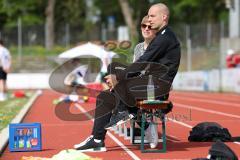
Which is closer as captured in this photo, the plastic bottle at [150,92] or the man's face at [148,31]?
the plastic bottle at [150,92]

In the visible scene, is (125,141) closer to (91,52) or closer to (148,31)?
(148,31)

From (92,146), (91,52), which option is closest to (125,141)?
(92,146)

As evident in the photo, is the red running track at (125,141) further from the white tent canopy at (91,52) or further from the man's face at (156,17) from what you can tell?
the white tent canopy at (91,52)

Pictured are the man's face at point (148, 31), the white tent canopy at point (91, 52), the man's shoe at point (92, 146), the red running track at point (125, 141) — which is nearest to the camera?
the red running track at point (125, 141)

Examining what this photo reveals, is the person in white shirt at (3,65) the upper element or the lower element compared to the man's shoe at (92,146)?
upper

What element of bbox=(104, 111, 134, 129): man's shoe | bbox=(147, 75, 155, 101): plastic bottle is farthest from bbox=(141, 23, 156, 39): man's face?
bbox=(104, 111, 134, 129): man's shoe

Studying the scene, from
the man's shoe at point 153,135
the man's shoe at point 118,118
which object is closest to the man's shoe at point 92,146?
the man's shoe at point 118,118

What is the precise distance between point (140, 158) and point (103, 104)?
1.13 m

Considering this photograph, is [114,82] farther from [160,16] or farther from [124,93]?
[160,16]

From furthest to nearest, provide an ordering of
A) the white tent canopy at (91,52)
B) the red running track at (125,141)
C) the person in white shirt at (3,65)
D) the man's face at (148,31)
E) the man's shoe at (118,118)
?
1. the person in white shirt at (3,65)
2. the white tent canopy at (91,52)
3. the man's face at (148,31)
4. the man's shoe at (118,118)
5. the red running track at (125,141)

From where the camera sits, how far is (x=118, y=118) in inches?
367

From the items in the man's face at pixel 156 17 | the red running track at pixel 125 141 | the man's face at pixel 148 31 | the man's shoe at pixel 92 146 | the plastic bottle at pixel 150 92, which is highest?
the man's face at pixel 156 17

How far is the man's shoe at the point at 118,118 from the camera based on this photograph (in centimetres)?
926

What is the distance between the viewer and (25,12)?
223ft
